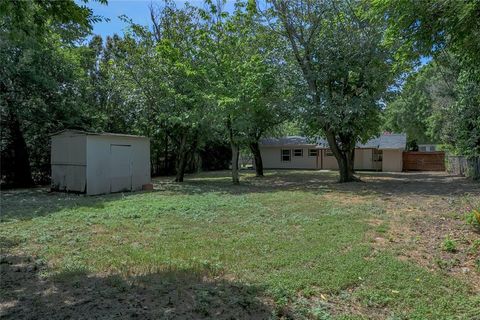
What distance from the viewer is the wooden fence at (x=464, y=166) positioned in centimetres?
1781

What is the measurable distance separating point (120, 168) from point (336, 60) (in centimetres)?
959

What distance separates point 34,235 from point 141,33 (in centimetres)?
1356

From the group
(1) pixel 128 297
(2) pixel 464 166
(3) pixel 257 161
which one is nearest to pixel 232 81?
(3) pixel 257 161

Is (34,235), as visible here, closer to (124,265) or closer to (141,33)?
(124,265)

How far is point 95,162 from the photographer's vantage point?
542 inches

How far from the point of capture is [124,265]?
487 centimetres

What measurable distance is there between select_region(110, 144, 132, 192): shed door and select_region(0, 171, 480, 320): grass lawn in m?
5.59

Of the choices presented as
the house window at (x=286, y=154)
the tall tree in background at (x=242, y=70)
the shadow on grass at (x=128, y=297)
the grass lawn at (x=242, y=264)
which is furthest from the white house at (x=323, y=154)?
the shadow on grass at (x=128, y=297)

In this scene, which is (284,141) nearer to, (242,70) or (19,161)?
(242,70)

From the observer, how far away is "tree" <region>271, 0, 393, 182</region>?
1503 centimetres

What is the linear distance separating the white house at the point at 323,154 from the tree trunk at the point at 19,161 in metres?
18.5

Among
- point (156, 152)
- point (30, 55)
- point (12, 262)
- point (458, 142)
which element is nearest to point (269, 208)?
point (12, 262)

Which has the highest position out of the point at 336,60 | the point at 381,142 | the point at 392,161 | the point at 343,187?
the point at 336,60

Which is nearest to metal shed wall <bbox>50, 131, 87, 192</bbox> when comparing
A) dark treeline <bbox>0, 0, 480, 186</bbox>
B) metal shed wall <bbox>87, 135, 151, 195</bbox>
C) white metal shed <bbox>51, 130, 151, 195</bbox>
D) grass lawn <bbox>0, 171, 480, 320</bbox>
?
white metal shed <bbox>51, 130, 151, 195</bbox>
